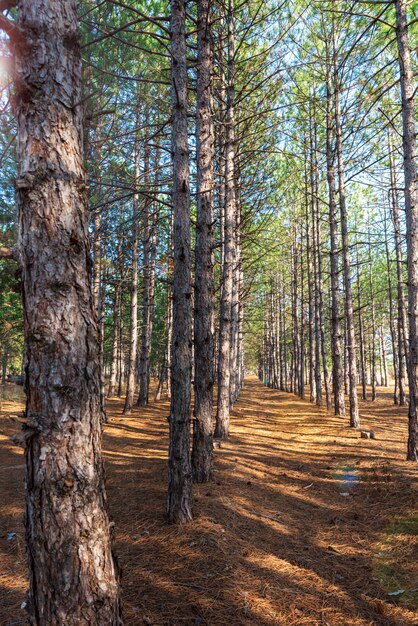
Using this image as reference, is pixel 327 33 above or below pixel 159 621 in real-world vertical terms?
above

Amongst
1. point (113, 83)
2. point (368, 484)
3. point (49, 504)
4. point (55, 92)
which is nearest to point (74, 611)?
point (49, 504)

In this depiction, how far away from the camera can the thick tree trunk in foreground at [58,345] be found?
2025 mm

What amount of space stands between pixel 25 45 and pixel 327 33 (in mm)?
14129

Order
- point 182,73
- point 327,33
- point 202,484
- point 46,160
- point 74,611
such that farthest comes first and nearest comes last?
point 327,33
point 202,484
point 182,73
point 46,160
point 74,611

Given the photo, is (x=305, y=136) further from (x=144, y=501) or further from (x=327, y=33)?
(x=144, y=501)

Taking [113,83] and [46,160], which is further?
[113,83]

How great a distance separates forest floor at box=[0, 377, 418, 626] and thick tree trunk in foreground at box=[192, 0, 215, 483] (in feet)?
2.02

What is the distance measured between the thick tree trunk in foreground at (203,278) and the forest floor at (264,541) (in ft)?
2.02

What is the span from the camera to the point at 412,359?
6754 mm

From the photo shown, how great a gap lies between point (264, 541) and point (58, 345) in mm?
3380

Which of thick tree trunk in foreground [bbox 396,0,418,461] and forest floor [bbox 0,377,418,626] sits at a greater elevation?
thick tree trunk in foreground [bbox 396,0,418,461]

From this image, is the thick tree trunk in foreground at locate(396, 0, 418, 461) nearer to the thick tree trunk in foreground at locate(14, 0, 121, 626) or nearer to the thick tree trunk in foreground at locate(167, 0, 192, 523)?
the thick tree trunk in foreground at locate(167, 0, 192, 523)

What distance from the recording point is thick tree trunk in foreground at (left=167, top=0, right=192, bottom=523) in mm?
4312

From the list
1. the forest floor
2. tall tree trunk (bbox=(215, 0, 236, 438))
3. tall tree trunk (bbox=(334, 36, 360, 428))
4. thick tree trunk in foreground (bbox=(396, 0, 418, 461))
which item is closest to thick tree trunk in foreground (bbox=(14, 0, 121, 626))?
the forest floor
